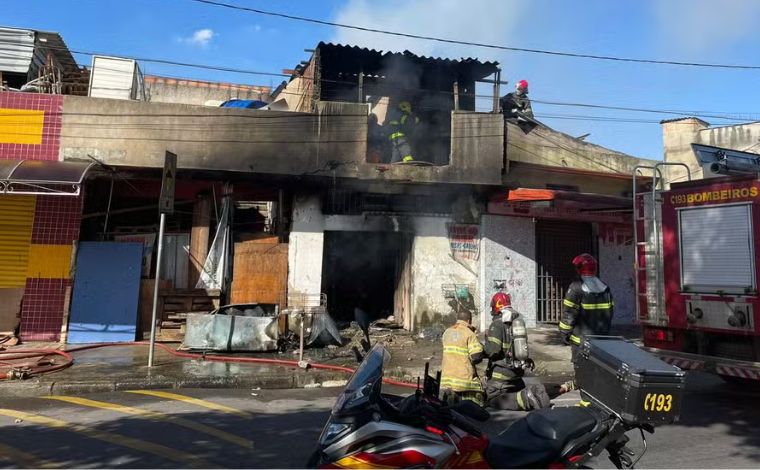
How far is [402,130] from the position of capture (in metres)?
12.9

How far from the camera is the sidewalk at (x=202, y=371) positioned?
7.23 metres

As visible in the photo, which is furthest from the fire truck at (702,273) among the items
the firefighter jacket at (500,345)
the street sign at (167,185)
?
the street sign at (167,185)

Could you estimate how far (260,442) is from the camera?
4.87 meters

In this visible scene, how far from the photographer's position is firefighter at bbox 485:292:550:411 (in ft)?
18.5

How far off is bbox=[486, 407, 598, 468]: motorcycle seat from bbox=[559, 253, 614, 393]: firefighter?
3.00 metres

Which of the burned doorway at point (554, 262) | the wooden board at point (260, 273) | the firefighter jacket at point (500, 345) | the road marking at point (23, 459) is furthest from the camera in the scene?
the burned doorway at point (554, 262)

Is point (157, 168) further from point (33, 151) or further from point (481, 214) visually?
point (481, 214)

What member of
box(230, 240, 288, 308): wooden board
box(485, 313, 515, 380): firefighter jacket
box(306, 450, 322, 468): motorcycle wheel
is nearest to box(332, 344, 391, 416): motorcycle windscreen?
box(306, 450, 322, 468): motorcycle wheel

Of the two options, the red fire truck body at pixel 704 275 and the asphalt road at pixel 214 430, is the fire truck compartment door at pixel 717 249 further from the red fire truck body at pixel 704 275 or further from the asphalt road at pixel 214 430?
the asphalt road at pixel 214 430

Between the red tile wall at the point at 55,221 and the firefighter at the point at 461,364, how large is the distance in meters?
9.03

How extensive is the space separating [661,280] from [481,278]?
222 inches

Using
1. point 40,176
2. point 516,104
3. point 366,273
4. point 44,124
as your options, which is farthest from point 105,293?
point 516,104

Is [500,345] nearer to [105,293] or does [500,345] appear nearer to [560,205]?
[560,205]

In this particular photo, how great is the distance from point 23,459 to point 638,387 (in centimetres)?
497
